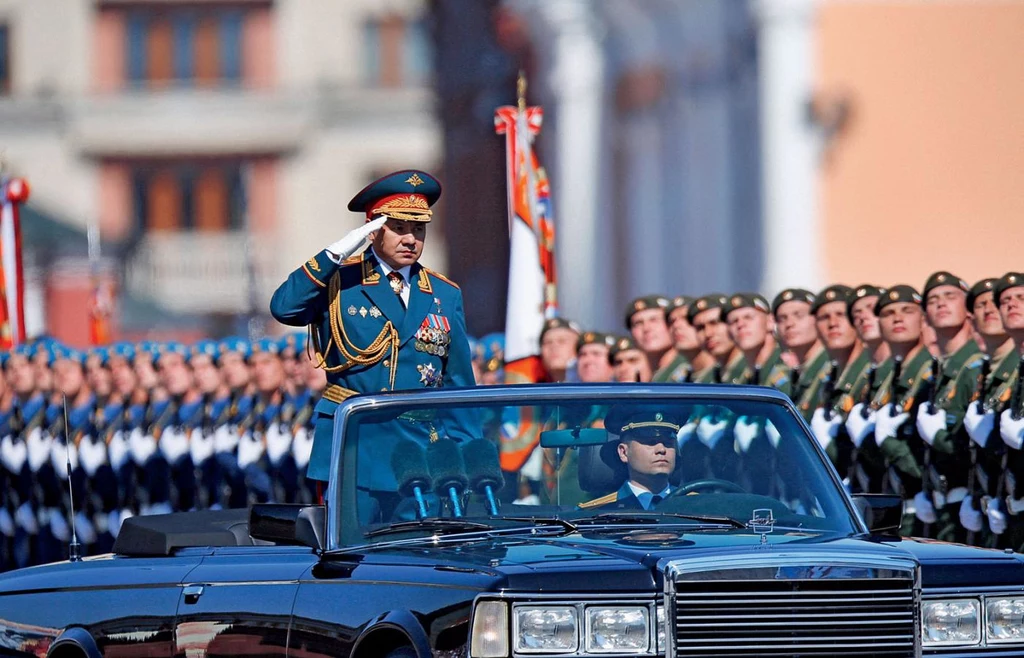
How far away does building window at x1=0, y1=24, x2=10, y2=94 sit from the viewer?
66.0 meters

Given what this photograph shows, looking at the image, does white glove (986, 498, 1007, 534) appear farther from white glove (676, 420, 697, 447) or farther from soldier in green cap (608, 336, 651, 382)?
white glove (676, 420, 697, 447)

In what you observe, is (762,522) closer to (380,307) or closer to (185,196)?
(380,307)

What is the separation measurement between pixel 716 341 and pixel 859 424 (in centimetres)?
104

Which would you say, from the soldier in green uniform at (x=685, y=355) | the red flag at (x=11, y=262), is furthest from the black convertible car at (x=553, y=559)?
the red flag at (x=11, y=262)

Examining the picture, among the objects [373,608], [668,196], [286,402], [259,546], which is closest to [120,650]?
[259,546]

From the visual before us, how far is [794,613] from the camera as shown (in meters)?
6.35

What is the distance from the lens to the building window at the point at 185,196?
213 ft

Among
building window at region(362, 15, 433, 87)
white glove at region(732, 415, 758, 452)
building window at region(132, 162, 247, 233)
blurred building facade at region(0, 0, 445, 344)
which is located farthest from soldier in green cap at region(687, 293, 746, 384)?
building window at region(362, 15, 433, 87)

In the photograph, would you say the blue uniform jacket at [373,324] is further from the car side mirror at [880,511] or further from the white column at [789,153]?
the white column at [789,153]

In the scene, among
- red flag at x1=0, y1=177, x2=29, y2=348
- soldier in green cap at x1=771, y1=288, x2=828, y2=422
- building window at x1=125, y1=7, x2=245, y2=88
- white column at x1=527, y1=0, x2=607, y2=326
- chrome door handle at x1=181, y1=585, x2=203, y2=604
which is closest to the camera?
chrome door handle at x1=181, y1=585, x2=203, y2=604

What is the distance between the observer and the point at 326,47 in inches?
2589

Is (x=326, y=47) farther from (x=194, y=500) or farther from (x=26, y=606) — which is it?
(x=26, y=606)

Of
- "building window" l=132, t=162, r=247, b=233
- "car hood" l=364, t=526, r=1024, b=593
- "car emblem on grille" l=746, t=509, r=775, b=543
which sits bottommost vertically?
"car hood" l=364, t=526, r=1024, b=593

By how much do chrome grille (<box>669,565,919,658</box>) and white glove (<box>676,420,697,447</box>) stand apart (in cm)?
102
